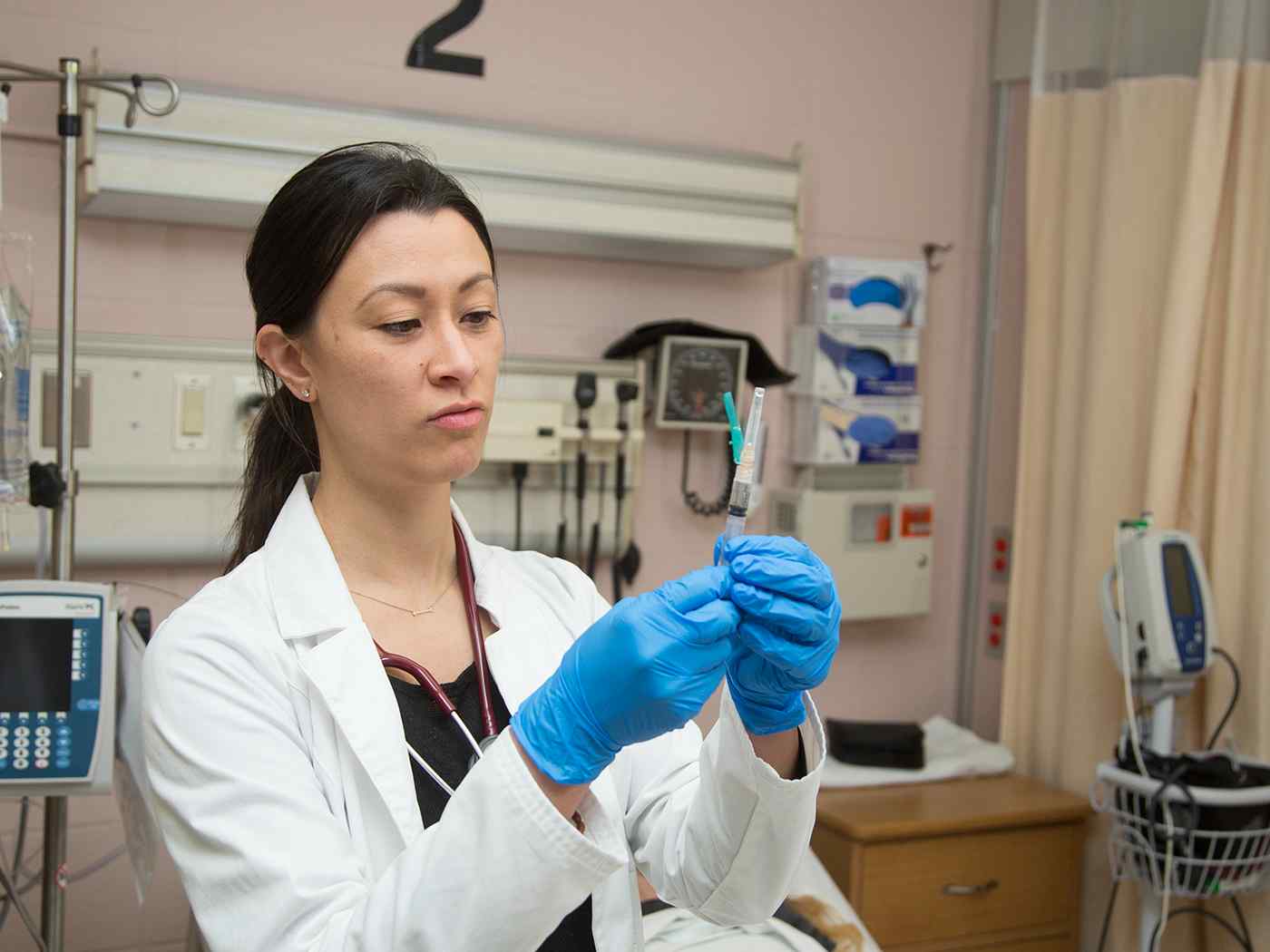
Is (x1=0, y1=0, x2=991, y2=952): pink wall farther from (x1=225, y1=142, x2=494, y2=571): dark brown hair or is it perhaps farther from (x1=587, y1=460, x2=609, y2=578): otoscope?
(x1=225, y1=142, x2=494, y2=571): dark brown hair

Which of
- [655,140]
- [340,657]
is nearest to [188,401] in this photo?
[655,140]

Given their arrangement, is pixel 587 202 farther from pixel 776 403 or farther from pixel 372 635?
pixel 372 635

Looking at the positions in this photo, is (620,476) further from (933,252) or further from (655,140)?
(933,252)

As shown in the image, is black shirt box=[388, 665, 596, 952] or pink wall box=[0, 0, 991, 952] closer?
black shirt box=[388, 665, 596, 952]

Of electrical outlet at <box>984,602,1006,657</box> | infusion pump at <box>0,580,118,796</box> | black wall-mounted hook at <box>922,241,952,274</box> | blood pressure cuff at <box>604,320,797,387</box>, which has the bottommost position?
electrical outlet at <box>984,602,1006,657</box>

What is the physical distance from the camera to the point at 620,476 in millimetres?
2898

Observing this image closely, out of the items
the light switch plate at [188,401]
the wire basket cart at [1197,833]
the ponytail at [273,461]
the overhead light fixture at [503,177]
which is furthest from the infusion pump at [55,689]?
the wire basket cart at [1197,833]

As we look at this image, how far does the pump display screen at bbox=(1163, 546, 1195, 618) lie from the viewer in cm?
253

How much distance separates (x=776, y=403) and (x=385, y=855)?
2221mm

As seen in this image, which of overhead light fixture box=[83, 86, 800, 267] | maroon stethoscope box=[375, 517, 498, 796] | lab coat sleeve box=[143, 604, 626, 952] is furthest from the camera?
overhead light fixture box=[83, 86, 800, 267]

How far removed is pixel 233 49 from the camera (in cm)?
252

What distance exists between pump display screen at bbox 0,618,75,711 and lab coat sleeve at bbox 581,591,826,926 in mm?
957

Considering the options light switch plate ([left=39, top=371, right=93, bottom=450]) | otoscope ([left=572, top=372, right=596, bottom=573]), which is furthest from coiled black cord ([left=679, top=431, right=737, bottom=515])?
light switch plate ([left=39, top=371, right=93, bottom=450])

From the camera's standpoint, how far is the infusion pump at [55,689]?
5.77 feet
